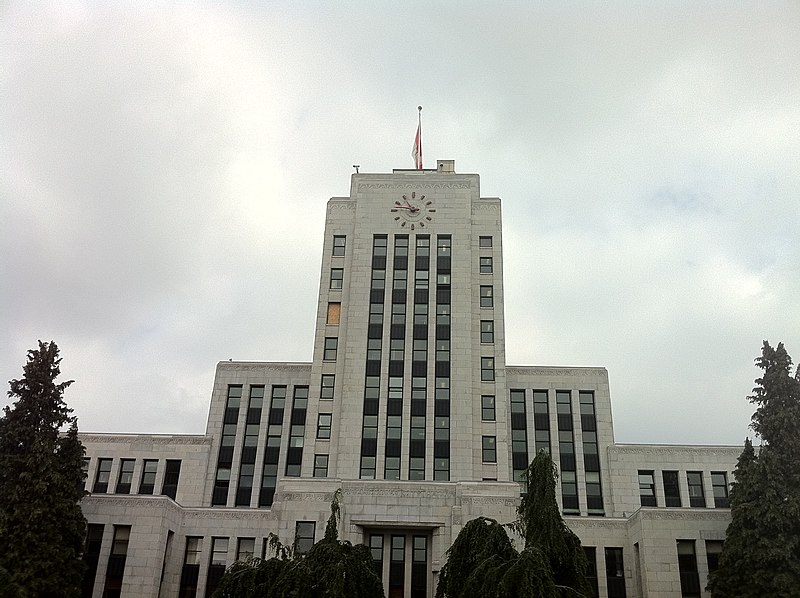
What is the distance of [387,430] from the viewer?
55.6 m

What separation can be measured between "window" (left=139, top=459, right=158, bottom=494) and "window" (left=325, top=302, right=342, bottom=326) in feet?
55.5

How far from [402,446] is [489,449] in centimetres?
627

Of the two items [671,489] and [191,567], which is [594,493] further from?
[191,567]

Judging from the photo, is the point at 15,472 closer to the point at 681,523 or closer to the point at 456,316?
the point at 456,316

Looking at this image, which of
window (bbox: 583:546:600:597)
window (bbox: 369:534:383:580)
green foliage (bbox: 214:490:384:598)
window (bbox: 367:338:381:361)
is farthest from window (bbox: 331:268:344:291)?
green foliage (bbox: 214:490:384:598)

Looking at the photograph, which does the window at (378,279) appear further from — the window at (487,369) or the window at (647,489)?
the window at (647,489)

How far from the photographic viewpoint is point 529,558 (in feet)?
87.5

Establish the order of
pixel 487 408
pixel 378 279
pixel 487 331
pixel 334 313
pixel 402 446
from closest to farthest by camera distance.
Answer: pixel 402 446 < pixel 487 408 < pixel 487 331 < pixel 334 313 < pixel 378 279

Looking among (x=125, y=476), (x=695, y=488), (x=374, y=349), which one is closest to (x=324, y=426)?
(x=374, y=349)

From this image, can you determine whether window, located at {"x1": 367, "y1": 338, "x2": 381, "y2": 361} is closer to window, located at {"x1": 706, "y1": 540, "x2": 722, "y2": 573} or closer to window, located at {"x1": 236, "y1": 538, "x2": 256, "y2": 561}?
window, located at {"x1": 236, "y1": 538, "x2": 256, "y2": 561}

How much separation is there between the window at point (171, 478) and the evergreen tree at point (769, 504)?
37.3m

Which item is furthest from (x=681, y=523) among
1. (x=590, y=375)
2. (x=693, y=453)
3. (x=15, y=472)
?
(x=15, y=472)

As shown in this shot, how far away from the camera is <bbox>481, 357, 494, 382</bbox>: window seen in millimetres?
57844

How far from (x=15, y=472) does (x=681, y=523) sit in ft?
120
